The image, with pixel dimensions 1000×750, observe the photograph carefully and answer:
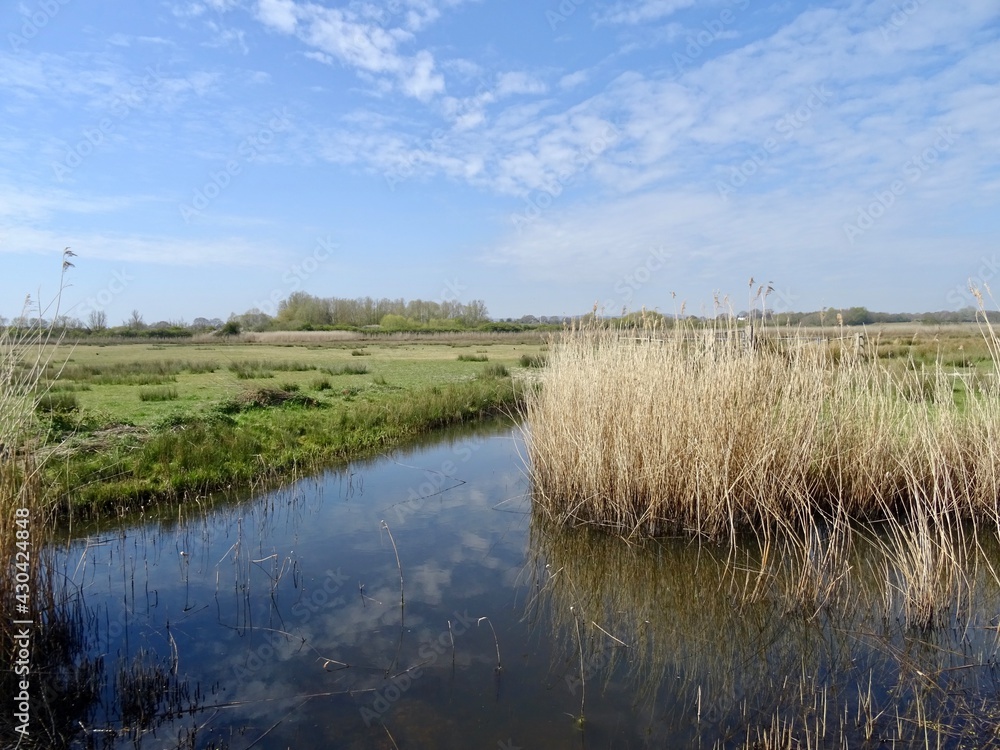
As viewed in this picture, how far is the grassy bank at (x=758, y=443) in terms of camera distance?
21.7ft

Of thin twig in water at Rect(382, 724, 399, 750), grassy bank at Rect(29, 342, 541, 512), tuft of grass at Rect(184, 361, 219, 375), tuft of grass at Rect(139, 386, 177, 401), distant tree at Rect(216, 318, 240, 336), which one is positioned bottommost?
thin twig in water at Rect(382, 724, 399, 750)

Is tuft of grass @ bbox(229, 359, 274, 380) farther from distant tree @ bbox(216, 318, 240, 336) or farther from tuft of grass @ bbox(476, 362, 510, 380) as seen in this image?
distant tree @ bbox(216, 318, 240, 336)

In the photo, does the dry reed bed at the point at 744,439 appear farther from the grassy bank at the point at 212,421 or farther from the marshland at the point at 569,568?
the grassy bank at the point at 212,421

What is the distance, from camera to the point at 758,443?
21.6ft

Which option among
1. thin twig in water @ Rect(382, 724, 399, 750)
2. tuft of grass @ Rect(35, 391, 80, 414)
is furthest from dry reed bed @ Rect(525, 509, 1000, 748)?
tuft of grass @ Rect(35, 391, 80, 414)

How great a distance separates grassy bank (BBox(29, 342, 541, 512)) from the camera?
8672mm

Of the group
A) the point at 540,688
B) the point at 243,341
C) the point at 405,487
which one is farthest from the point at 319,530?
the point at 243,341

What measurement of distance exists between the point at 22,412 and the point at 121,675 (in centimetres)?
195

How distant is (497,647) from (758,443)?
3.68 m

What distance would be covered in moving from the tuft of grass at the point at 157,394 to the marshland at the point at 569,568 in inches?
181

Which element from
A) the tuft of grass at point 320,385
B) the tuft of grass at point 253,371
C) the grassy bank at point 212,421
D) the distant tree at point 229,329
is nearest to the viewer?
the grassy bank at point 212,421

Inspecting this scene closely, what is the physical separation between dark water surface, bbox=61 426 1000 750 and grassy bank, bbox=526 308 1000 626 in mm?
668

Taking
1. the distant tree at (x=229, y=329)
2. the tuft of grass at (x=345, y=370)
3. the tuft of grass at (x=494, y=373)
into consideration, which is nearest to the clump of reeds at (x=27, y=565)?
the tuft of grass at (x=494, y=373)

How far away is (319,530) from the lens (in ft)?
24.9
